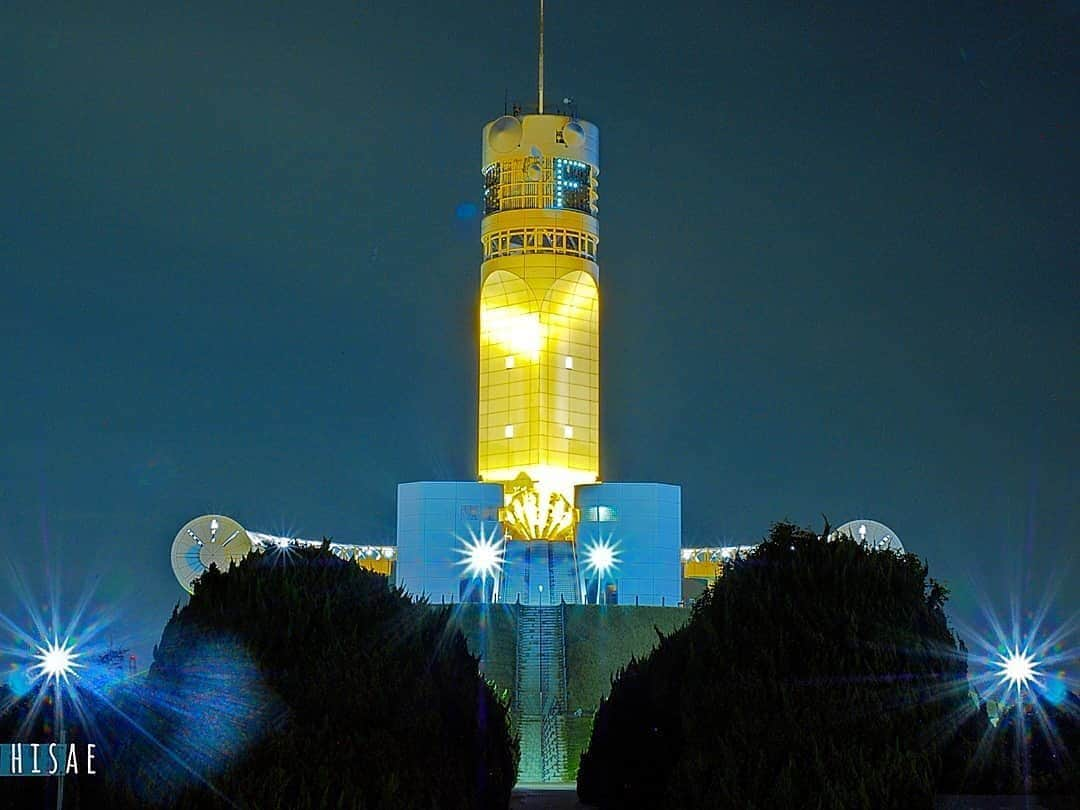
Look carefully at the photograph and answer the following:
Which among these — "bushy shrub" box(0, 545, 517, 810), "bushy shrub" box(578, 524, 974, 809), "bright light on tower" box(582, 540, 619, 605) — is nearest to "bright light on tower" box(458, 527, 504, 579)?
"bright light on tower" box(582, 540, 619, 605)

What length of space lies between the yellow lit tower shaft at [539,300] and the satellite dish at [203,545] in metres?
12.7

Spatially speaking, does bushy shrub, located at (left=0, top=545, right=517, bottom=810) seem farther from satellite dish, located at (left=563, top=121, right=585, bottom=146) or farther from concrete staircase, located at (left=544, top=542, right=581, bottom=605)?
satellite dish, located at (left=563, top=121, right=585, bottom=146)

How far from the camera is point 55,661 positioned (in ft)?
160

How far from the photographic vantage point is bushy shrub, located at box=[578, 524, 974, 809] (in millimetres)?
32906

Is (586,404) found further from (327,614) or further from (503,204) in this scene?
(327,614)

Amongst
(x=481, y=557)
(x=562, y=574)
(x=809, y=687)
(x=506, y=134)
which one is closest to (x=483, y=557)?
(x=481, y=557)

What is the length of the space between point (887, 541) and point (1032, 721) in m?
30.8

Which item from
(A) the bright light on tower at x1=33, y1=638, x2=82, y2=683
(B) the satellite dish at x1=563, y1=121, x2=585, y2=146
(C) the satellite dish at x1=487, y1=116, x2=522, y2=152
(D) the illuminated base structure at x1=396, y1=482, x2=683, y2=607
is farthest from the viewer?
(B) the satellite dish at x1=563, y1=121, x2=585, y2=146

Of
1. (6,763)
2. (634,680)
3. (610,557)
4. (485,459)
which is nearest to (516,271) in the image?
(485,459)

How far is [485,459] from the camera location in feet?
263

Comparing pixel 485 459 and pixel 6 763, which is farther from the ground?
pixel 485 459

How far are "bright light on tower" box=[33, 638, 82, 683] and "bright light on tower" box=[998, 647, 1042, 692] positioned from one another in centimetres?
2410

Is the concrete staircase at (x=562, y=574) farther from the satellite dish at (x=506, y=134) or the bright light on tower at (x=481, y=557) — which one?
the satellite dish at (x=506, y=134)

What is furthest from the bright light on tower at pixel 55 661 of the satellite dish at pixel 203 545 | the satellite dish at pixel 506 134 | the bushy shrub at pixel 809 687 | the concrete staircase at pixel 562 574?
the satellite dish at pixel 506 134
